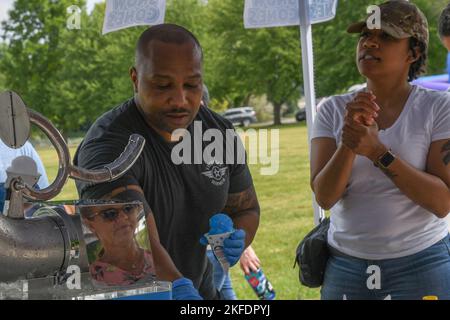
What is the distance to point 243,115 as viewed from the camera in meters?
14.8

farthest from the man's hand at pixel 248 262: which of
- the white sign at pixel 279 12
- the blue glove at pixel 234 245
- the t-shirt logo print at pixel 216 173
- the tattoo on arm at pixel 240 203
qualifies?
the blue glove at pixel 234 245

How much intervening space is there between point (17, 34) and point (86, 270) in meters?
8.14

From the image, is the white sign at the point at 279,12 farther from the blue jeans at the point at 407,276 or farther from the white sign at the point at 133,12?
the blue jeans at the point at 407,276

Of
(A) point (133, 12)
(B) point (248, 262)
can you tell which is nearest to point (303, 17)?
(A) point (133, 12)

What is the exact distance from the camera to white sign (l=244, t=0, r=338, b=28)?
272 cm

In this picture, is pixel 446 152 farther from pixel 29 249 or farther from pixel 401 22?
pixel 29 249

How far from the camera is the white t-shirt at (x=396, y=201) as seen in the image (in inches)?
68.7

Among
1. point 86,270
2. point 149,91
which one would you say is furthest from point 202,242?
point 86,270

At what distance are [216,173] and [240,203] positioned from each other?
143mm

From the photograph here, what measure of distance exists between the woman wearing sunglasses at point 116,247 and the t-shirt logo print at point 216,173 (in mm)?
844

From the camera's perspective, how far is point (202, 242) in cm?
150

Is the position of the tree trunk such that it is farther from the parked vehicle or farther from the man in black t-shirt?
the man in black t-shirt

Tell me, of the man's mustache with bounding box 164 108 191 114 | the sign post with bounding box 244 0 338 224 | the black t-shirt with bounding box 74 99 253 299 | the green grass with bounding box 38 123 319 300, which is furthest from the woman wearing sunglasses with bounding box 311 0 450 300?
the sign post with bounding box 244 0 338 224

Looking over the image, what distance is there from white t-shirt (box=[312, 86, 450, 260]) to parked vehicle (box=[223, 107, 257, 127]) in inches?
468
